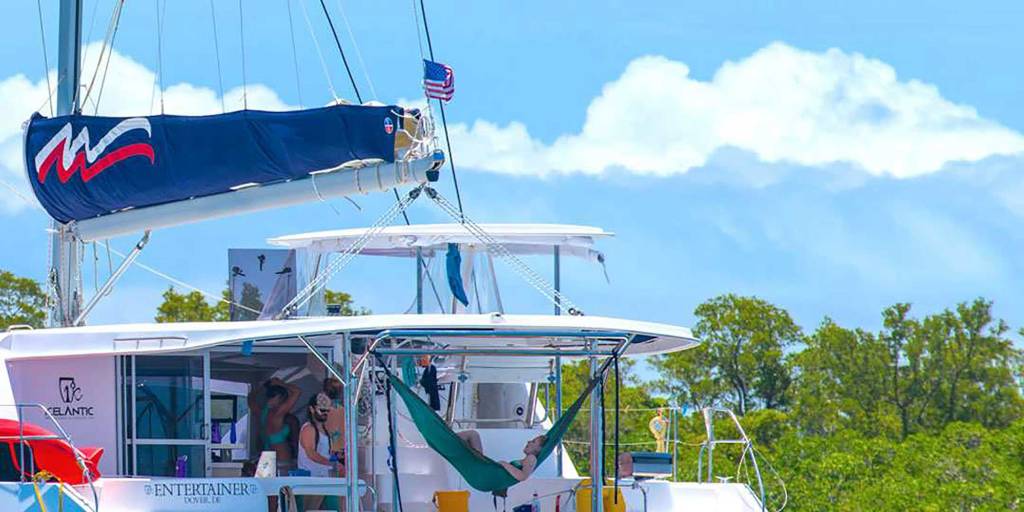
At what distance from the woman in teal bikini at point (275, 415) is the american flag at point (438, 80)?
3498 millimetres

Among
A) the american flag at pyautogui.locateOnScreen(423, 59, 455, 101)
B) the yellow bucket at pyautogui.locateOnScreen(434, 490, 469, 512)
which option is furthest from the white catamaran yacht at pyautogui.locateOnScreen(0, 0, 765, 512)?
the american flag at pyautogui.locateOnScreen(423, 59, 455, 101)

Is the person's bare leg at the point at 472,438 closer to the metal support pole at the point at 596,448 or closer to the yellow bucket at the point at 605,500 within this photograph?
the yellow bucket at the point at 605,500

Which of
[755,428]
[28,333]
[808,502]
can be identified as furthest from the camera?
[755,428]

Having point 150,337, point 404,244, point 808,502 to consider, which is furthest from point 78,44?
point 808,502

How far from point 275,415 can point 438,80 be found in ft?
13.0

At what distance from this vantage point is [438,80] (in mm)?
18984

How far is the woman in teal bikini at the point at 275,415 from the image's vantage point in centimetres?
1664

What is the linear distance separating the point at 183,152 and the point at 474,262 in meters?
3.23

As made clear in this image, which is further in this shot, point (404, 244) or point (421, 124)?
point (404, 244)

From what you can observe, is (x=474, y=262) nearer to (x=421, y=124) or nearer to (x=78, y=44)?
(x=421, y=124)

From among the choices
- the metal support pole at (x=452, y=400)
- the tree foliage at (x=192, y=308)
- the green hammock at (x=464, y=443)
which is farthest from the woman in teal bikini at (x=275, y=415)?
the tree foliage at (x=192, y=308)

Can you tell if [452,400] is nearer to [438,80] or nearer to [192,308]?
[438,80]

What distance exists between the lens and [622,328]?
49.1ft

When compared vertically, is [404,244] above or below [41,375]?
above
